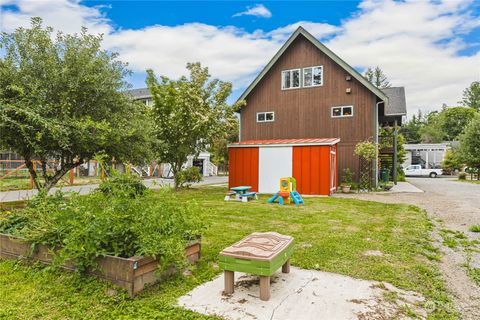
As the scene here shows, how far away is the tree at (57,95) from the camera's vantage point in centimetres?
639

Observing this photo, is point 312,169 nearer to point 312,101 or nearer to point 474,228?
point 312,101

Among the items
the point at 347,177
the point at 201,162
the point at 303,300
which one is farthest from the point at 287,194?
the point at 201,162

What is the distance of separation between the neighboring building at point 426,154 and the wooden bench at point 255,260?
41.9m

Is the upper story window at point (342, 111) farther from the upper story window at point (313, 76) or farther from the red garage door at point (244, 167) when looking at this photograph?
the red garage door at point (244, 167)

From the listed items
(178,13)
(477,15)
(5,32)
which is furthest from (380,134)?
(5,32)

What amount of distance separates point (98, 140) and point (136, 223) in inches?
178

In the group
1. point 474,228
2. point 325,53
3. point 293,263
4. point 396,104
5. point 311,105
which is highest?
point 325,53

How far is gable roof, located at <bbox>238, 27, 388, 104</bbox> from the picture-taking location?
1486 cm

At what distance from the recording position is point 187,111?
45.9 ft

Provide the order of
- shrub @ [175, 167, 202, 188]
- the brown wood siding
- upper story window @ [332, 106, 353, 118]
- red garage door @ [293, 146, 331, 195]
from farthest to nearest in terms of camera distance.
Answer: upper story window @ [332, 106, 353, 118]
the brown wood siding
shrub @ [175, 167, 202, 188]
red garage door @ [293, 146, 331, 195]

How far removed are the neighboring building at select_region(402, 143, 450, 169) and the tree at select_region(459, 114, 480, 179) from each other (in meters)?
12.7

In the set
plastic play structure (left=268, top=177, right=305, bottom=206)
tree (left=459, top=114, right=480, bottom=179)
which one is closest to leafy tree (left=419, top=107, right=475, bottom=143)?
tree (left=459, top=114, right=480, bottom=179)

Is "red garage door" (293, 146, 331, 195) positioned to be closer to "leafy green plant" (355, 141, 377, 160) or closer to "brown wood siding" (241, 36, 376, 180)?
"leafy green plant" (355, 141, 377, 160)

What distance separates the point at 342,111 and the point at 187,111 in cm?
783
